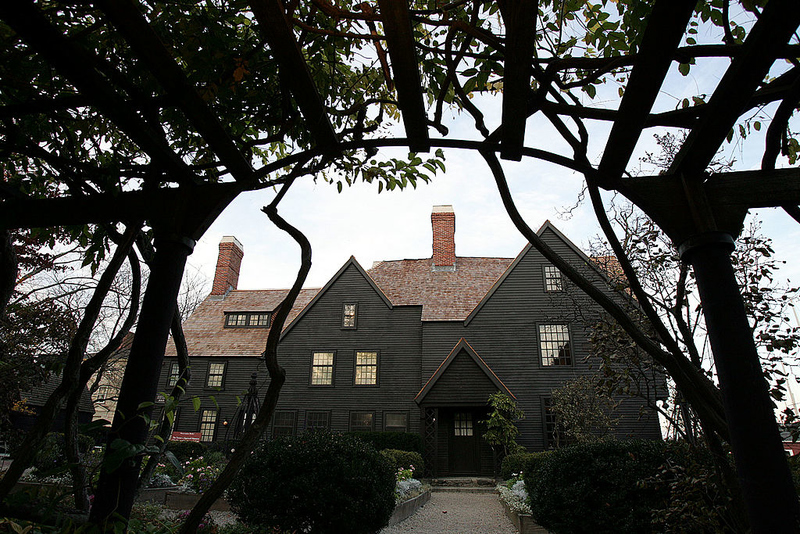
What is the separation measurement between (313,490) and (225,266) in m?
23.0

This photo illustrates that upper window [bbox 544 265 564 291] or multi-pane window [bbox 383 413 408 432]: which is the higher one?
upper window [bbox 544 265 564 291]

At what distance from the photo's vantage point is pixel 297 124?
9.68 feet

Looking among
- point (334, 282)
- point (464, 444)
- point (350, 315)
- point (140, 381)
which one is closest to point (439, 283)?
point (350, 315)

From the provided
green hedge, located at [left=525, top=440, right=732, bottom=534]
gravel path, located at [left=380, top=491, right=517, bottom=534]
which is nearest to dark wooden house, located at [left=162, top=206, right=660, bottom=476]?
gravel path, located at [left=380, top=491, right=517, bottom=534]

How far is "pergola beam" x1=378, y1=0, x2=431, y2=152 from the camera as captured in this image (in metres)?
1.65

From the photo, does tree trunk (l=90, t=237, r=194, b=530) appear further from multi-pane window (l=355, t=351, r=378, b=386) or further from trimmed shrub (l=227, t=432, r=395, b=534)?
multi-pane window (l=355, t=351, r=378, b=386)

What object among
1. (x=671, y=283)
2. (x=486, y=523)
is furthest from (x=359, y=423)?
(x=671, y=283)

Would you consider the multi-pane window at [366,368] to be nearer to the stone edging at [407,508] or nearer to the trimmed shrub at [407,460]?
the trimmed shrub at [407,460]

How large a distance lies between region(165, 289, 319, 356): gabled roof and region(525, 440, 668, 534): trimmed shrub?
58.7ft

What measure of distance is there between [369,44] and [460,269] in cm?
2065

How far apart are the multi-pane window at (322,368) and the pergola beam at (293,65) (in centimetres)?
1960

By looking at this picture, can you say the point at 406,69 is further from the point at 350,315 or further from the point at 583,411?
the point at 350,315

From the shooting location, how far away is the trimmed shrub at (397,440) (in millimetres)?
17609

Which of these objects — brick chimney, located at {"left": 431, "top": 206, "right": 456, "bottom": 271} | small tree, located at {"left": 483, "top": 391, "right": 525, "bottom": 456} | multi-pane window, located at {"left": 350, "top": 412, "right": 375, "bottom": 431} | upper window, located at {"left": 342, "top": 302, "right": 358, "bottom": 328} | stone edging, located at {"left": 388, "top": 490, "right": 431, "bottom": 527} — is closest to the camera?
stone edging, located at {"left": 388, "top": 490, "right": 431, "bottom": 527}
